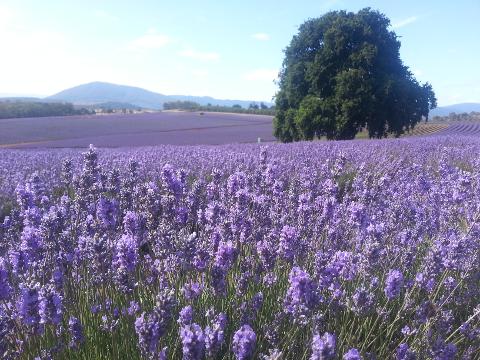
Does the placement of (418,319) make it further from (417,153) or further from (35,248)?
(417,153)

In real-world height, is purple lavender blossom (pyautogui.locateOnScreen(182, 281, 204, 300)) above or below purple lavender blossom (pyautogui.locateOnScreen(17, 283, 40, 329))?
below

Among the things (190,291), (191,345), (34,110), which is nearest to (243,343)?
(191,345)

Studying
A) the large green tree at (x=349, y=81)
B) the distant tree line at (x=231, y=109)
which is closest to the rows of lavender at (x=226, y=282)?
the large green tree at (x=349, y=81)

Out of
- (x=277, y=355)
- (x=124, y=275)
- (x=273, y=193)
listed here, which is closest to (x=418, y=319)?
(x=277, y=355)

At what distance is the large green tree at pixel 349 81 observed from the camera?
1977 cm

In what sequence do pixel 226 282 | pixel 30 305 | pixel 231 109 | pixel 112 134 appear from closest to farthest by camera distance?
pixel 30 305
pixel 226 282
pixel 112 134
pixel 231 109

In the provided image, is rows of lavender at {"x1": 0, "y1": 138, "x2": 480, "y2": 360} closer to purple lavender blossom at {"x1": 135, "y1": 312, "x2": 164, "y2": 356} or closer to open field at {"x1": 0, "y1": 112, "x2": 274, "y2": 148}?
purple lavender blossom at {"x1": 135, "y1": 312, "x2": 164, "y2": 356}

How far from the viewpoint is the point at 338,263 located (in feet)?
7.29

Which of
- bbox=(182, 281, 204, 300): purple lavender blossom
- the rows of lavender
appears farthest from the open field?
bbox=(182, 281, 204, 300): purple lavender blossom

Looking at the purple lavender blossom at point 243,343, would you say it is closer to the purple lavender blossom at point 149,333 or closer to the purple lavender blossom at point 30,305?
the purple lavender blossom at point 149,333

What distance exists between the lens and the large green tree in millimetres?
19766

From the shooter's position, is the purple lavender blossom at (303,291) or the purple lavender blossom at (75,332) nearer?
the purple lavender blossom at (303,291)

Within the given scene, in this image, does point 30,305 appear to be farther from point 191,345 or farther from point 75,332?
point 191,345

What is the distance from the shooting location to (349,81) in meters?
19.6
